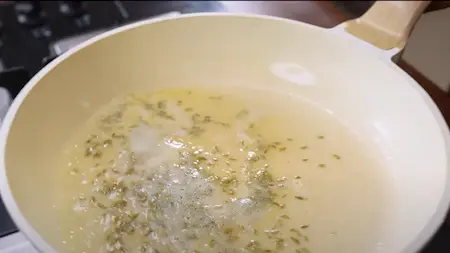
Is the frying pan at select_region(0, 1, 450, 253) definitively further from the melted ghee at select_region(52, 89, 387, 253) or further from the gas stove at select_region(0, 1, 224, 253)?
the gas stove at select_region(0, 1, 224, 253)

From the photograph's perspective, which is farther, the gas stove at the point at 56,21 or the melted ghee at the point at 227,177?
the gas stove at the point at 56,21

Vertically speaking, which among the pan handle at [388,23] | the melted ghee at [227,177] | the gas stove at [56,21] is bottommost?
the melted ghee at [227,177]

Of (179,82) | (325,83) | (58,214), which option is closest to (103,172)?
(58,214)

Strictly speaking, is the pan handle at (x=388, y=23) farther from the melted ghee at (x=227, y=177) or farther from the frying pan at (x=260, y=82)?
the melted ghee at (x=227, y=177)

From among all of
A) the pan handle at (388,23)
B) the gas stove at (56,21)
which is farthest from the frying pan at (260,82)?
the gas stove at (56,21)

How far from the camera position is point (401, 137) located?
601 millimetres

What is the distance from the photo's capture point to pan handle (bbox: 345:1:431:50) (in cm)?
62

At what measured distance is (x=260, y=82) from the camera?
698mm

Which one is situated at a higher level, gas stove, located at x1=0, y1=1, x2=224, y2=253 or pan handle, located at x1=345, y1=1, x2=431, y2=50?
pan handle, located at x1=345, y1=1, x2=431, y2=50

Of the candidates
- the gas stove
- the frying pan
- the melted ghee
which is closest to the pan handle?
the frying pan

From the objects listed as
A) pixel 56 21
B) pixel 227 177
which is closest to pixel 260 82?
pixel 227 177

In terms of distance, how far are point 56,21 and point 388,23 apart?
50 cm

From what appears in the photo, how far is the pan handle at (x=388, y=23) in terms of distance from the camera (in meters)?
0.62

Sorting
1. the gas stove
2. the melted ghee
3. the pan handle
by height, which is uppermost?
the pan handle
